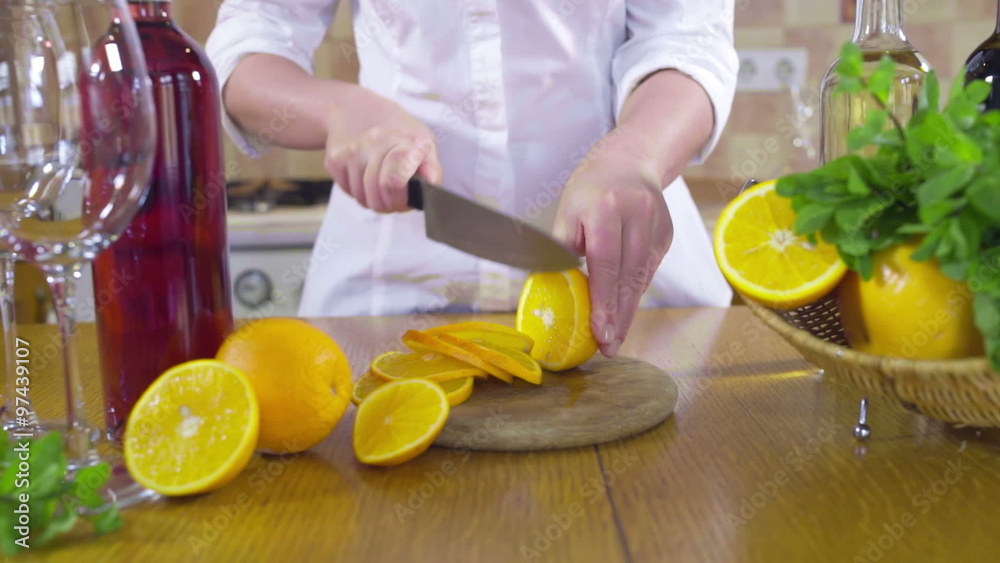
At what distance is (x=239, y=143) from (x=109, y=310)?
0.57 m

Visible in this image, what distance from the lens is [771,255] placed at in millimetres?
623

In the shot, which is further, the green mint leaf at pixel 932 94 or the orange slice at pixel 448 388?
the orange slice at pixel 448 388

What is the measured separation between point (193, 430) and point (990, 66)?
2.25 feet

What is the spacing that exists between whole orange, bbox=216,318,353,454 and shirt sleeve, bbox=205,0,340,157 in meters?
0.60

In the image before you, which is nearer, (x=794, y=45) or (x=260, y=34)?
(x=260, y=34)

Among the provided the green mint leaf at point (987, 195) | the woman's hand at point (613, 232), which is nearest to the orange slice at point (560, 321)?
the woman's hand at point (613, 232)

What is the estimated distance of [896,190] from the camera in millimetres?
529

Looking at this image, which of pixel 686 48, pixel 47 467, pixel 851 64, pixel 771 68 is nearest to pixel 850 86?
pixel 851 64

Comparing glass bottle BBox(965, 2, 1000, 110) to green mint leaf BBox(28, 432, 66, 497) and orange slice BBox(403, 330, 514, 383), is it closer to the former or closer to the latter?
orange slice BBox(403, 330, 514, 383)

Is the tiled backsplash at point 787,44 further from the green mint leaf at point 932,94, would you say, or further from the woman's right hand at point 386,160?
the green mint leaf at point 932,94

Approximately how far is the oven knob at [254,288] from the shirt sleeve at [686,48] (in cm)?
105

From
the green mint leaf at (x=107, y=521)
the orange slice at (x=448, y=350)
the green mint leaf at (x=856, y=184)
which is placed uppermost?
the green mint leaf at (x=856, y=184)

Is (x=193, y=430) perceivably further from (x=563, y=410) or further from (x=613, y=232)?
(x=613, y=232)

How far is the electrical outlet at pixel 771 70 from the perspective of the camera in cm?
233
